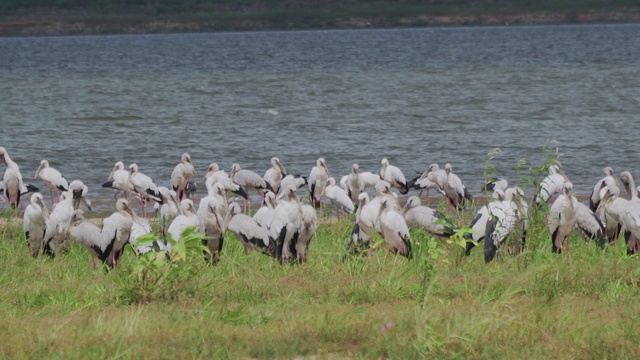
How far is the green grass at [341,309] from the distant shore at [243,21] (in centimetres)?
9397

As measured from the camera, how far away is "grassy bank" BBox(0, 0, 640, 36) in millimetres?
100750

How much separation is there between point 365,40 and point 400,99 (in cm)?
4864

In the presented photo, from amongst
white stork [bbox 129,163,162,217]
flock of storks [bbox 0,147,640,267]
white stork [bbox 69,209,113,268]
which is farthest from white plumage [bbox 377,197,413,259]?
white stork [bbox 129,163,162,217]

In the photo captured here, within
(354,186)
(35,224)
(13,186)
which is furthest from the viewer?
(13,186)

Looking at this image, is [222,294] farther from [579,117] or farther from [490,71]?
[490,71]

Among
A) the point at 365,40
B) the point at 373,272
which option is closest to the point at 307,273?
the point at 373,272

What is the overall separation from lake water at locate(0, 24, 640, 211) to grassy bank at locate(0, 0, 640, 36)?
112 ft

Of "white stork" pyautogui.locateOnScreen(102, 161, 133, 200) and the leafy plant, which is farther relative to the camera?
"white stork" pyautogui.locateOnScreen(102, 161, 133, 200)

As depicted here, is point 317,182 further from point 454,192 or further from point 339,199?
point 454,192

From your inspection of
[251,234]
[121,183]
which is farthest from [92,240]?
[121,183]

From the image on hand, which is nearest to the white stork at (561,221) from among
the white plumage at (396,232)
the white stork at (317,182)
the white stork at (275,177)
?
the white plumage at (396,232)

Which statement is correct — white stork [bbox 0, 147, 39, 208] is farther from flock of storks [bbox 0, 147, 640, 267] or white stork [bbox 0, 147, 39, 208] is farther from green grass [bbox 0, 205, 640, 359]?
green grass [bbox 0, 205, 640, 359]

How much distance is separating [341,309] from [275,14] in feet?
324

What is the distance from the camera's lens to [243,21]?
102750mm
